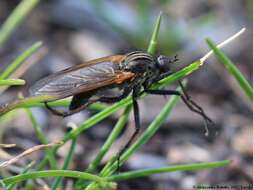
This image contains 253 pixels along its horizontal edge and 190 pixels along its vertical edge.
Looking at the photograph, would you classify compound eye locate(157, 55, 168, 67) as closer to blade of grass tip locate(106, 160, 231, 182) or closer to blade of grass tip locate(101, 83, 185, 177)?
blade of grass tip locate(101, 83, 185, 177)

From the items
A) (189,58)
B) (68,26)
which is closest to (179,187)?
(189,58)

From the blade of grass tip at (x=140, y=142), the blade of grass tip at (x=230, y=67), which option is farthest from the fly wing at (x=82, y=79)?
the blade of grass tip at (x=230, y=67)

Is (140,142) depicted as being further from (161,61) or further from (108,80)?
(161,61)

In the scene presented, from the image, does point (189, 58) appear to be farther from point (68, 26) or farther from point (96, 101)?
point (96, 101)

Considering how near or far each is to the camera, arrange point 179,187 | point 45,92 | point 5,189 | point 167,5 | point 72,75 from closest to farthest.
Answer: point 5,189
point 45,92
point 72,75
point 179,187
point 167,5

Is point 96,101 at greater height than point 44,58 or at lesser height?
lesser

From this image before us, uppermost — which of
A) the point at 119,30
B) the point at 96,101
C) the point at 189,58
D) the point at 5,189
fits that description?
the point at 119,30

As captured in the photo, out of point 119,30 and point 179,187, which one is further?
point 119,30

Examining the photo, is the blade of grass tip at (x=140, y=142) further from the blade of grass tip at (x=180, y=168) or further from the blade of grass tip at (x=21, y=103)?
the blade of grass tip at (x=21, y=103)
